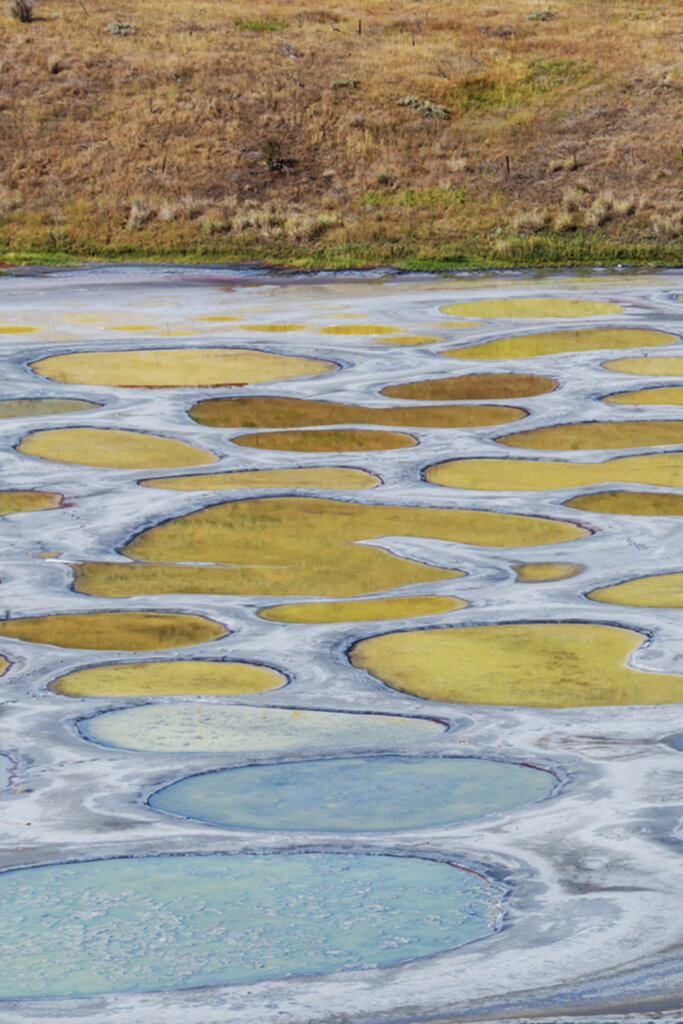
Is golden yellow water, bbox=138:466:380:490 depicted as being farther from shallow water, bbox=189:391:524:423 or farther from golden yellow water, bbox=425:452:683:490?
shallow water, bbox=189:391:524:423

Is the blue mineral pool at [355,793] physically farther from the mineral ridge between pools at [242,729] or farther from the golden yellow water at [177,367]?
the golden yellow water at [177,367]

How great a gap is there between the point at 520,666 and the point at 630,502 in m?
4.94

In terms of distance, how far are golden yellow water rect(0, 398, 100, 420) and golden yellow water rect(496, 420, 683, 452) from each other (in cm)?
519

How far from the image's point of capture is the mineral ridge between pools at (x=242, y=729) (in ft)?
27.1

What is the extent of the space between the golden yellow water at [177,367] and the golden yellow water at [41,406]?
1.19m

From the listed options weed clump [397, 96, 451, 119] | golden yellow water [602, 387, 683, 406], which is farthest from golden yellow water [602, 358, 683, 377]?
weed clump [397, 96, 451, 119]

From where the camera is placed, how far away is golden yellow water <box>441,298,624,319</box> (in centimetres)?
2756

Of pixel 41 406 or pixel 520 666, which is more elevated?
pixel 41 406

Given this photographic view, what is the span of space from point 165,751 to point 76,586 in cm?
375

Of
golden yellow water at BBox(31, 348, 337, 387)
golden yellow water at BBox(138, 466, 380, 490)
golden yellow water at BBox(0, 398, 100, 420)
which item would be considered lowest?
golden yellow water at BBox(138, 466, 380, 490)

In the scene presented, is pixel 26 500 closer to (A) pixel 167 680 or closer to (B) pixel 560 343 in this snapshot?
(A) pixel 167 680

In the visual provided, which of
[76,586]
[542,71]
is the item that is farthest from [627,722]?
[542,71]

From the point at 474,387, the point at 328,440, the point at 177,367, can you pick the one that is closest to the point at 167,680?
the point at 328,440

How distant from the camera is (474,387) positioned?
20.7 meters
